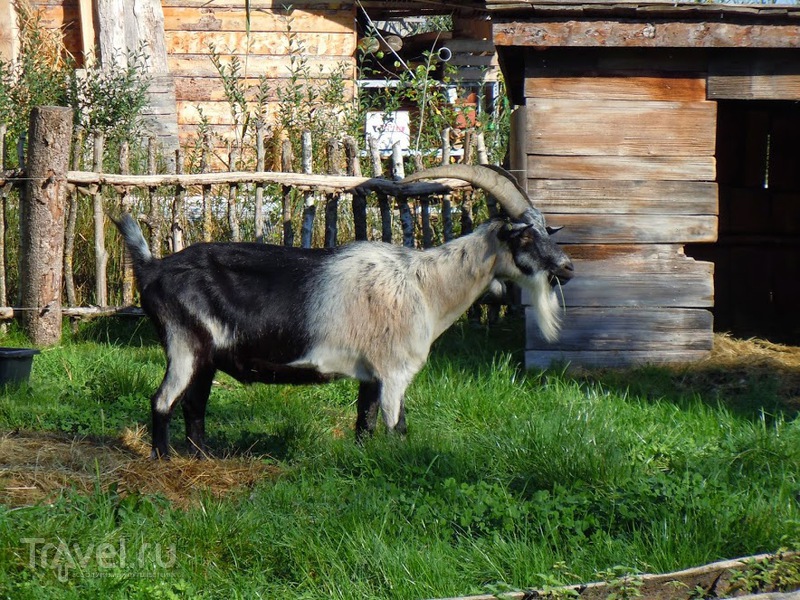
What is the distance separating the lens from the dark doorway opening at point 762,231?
10617mm

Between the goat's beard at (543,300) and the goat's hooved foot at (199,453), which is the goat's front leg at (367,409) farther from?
the goat's beard at (543,300)

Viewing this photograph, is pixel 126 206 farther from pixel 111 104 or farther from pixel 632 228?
pixel 632 228

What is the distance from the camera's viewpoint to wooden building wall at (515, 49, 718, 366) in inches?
298

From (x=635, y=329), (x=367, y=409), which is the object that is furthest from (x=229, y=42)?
(x=367, y=409)

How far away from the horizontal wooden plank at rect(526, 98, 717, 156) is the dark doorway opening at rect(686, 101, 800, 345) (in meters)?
3.27

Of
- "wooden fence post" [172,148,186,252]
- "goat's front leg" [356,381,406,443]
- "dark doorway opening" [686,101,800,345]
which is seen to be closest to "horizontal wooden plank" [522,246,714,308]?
"goat's front leg" [356,381,406,443]

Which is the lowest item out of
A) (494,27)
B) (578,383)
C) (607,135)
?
(578,383)

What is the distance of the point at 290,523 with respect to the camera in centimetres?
430

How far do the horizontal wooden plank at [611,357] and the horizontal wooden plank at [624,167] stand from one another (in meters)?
1.38

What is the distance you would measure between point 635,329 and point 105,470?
4.35 meters

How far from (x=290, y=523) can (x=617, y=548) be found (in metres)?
1.42

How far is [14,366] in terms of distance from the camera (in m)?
6.89

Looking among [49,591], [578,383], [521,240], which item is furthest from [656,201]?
[49,591]

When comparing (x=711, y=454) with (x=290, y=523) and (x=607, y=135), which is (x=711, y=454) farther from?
(x=607, y=135)
